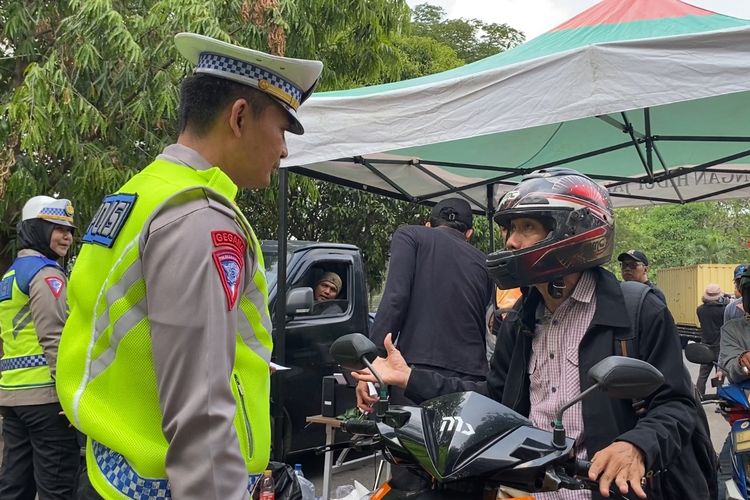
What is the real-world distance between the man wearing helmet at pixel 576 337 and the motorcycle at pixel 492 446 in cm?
25

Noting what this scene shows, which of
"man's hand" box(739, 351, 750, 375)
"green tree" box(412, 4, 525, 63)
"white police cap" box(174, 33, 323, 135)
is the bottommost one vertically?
"man's hand" box(739, 351, 750, 375)

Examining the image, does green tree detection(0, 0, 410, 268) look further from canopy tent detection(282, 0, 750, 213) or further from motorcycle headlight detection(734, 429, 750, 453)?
motorcycle headlight detection(734, 429, 750, 453)

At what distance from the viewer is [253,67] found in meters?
1.75

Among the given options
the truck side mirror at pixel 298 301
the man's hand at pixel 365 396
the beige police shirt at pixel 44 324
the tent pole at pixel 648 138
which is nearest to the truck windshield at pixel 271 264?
the truck side mirror at pixel 298 301

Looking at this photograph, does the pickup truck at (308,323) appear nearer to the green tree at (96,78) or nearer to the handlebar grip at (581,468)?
the green tree at (96,78)

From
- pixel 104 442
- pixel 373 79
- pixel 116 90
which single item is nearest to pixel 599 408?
pixel 104 442

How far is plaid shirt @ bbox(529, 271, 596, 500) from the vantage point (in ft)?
7.34

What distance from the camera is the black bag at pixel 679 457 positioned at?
6.95ft

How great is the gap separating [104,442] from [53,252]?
3267 millimetres

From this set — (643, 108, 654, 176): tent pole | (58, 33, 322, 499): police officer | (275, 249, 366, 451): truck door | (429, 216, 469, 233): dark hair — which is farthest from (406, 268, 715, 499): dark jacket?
(275, 249, 366, 451): truck door

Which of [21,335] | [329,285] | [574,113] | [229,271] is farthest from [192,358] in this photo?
[329,285]

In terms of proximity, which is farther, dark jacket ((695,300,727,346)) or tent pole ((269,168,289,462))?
dark jacket ((695,300,727,346))

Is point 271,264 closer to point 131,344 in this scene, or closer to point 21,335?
point 21,335

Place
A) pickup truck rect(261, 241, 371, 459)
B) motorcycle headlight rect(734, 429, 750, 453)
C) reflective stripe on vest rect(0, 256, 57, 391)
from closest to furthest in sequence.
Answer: motorcycle headlight rect(734, 429, 750, 453), reflective stripe on vest rect(0, 256, 57, 391), pickup truck rect(261, 241, 371, 459)
